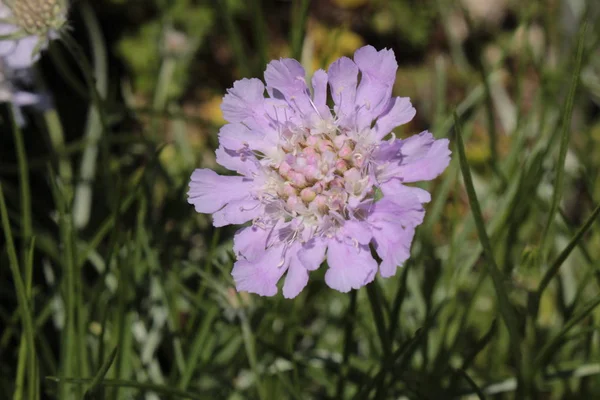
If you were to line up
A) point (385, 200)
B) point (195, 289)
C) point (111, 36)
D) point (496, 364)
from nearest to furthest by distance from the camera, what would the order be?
point (385, 200), point (496, 364), point (195, 289), point (111, 36)

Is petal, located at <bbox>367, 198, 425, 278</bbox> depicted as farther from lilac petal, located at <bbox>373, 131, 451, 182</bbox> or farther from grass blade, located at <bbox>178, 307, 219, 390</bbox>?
grass blade, located at <bbox>178, 307, 219, 390</bbox>

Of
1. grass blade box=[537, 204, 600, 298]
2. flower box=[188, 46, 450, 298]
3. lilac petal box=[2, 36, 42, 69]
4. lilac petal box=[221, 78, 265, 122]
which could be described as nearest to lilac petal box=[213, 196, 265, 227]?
flower box=[188, 46, 450, 298]

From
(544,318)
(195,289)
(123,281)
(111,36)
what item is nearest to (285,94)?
(123,281)

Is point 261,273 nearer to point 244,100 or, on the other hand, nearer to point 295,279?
point 295,279

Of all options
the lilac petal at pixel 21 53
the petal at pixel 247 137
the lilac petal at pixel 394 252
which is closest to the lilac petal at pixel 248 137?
the petal at pixel 247 137

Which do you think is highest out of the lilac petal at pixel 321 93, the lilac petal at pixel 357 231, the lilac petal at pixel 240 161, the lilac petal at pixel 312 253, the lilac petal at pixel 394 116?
the lilac petal at pixel 321 93

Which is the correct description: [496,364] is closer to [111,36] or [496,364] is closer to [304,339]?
[304,339]

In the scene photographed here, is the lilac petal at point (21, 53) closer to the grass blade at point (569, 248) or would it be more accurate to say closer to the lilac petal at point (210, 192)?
the lilac petal at point (210, 192)
